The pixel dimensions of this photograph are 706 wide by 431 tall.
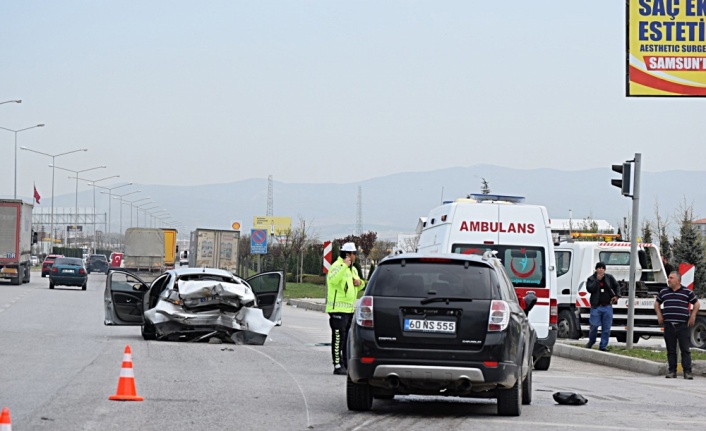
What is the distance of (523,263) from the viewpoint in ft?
61.5

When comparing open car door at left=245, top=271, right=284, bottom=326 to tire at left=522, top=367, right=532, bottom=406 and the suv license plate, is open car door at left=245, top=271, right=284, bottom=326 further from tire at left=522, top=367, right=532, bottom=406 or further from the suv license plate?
the suv license plate

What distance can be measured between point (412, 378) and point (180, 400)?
2726mm

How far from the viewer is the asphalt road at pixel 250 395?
10.8m

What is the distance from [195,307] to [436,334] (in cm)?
1127

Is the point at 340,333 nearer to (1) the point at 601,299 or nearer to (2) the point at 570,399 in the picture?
(2) the point at 570,399

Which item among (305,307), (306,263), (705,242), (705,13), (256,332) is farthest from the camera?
(306,263)

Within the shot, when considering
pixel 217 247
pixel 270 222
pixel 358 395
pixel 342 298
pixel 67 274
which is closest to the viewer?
pixel 358 395

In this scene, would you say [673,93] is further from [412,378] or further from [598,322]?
[412,378]

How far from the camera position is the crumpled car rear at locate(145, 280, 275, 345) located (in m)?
21.6

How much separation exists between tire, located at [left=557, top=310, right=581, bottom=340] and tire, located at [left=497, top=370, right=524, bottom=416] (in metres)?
15.3

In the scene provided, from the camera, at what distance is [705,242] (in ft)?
180

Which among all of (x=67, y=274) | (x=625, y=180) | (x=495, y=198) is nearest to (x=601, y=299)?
(x=625, y=180)

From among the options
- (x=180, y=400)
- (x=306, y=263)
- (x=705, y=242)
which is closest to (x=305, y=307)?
(x=705, y=242)

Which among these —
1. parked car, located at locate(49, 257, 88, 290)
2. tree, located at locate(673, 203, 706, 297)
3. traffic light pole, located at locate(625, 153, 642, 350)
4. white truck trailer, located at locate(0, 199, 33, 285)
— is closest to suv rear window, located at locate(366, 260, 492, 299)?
traffic light pole, located at locate(625, 153, 642, 350)
